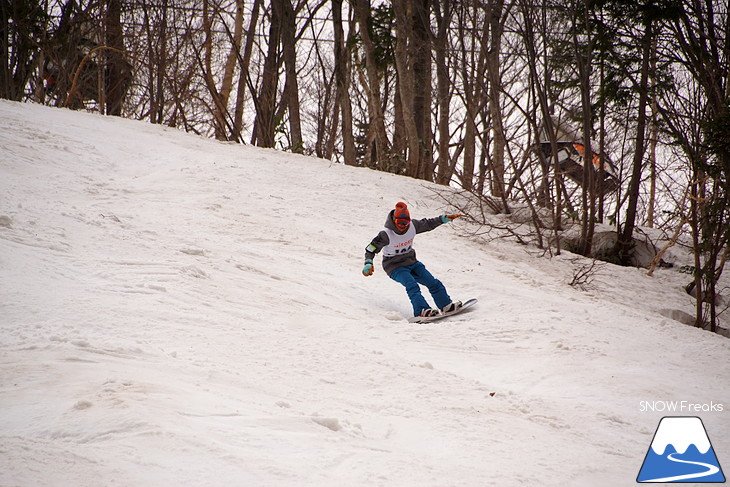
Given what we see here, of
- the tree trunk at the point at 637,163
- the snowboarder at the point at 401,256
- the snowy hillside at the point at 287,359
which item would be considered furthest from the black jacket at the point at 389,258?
the tree trunk at the point at 637,163

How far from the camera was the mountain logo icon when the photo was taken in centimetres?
280

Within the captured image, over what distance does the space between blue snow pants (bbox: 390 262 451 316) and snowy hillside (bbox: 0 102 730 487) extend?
28 cm

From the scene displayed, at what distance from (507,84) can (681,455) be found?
15908 millimetres

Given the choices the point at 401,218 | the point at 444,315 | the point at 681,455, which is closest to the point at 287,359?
the point at 681,455

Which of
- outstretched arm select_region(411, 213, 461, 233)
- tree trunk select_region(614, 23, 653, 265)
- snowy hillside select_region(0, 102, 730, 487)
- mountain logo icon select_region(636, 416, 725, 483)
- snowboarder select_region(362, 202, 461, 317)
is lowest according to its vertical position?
mountain logo icon select_region(636, 416, 725, 483)

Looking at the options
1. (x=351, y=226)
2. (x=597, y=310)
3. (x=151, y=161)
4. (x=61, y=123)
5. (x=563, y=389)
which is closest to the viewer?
(x=563, y=389)

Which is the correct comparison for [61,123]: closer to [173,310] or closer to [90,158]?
[90,158]

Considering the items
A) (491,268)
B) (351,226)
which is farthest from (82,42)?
(491,268)

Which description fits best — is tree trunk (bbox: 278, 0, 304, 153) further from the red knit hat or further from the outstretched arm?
the red knit hat

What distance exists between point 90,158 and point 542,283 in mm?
8024

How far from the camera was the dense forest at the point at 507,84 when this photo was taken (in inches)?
336

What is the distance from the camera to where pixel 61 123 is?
39.1ft

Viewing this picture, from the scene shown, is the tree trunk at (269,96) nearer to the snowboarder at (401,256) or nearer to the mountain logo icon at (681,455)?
the snowboarder at (401,256)

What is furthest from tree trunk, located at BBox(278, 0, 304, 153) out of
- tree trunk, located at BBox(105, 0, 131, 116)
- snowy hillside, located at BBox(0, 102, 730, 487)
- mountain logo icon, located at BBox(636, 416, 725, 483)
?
mountain logo icon, located at BBox(636, 416, 725, 483)
